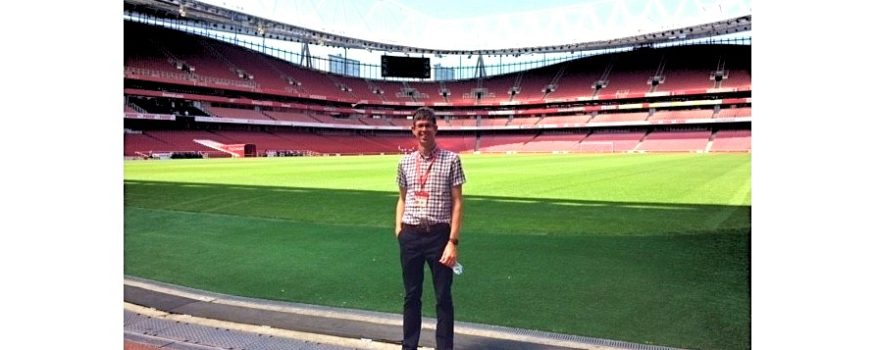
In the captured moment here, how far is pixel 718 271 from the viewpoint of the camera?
5.17 m

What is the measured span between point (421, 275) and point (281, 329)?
122 cm

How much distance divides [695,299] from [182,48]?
56674 millimetres

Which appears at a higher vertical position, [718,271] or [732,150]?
[732,150]

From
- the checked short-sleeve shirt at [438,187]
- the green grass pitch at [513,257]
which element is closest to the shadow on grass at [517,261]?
the green grass pitch at [513,257]

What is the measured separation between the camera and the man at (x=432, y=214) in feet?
10.2

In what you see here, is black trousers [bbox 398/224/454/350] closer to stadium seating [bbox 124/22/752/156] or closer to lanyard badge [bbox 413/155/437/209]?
lanyard badge [bbox 413/155/437/209]

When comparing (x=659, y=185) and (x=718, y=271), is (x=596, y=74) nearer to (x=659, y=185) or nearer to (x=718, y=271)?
(x=659, y=185)

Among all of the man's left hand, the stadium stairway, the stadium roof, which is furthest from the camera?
the stadium roof

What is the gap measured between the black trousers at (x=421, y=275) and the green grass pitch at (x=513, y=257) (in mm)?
779

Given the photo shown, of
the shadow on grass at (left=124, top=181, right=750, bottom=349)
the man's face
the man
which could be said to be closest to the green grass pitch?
the shadow on grass at (left=124, top=181, right=750, bottom=349)

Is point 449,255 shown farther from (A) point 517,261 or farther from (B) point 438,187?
(A) point 517,261

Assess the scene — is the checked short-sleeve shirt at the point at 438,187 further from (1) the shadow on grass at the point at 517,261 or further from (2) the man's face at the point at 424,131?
(1) the shadow on grass at the point at 517,261

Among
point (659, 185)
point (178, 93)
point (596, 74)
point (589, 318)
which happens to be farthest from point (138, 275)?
point (596, 74)

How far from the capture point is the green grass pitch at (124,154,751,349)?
4.03 m
